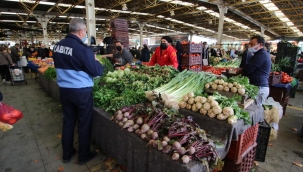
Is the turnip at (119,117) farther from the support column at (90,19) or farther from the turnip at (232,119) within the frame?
the support column at (90,19)

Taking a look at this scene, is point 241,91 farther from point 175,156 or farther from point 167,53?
point 167,53

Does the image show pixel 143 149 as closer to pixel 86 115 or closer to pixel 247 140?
pixel 86 115

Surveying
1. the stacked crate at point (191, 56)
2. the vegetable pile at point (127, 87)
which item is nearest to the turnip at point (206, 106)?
the vegetable pile at point (127, 87)

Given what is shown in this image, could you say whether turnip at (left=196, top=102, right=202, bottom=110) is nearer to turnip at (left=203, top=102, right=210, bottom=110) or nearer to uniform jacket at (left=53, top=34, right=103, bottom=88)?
turnip at (left=203, top=102, right=210, bottom=110)

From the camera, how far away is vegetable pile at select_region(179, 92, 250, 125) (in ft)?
6.65

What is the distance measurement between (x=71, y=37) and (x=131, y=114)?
1305 mm

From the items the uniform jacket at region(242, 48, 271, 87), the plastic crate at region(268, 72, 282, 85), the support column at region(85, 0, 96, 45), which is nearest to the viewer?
the uniform jacket at region(242, 48, 271, 87)

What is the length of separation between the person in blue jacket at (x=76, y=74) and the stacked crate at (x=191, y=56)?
572cm

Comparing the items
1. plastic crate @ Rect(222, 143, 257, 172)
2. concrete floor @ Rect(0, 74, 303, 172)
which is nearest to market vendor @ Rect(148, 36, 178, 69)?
plastic crate @ Rect(222, 143, 257, 172)

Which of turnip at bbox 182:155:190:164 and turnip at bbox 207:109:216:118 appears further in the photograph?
turnip at bbox 207:109:216:118

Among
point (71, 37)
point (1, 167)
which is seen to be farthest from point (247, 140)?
point (1, 167)

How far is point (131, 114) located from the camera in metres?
2.37

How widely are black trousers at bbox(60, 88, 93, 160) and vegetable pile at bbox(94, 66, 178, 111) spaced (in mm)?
331

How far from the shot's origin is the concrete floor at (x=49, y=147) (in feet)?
9.21
